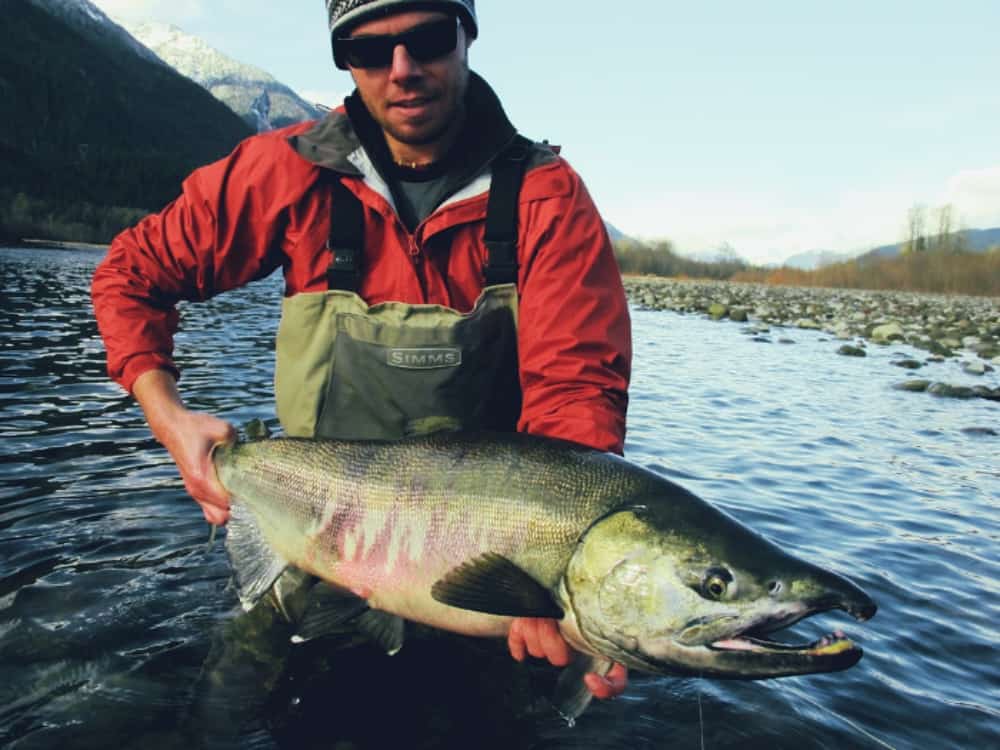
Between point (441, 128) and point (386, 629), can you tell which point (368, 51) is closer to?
point (441, 128)

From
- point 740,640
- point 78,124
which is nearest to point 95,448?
point 740,640

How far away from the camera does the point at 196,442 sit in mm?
2734

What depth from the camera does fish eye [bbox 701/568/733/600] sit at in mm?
1935

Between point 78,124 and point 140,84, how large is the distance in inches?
1920

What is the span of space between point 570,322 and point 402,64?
3.86 feet

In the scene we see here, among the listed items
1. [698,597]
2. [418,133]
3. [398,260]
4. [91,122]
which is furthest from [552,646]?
[91,122]

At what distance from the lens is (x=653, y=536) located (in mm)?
2033

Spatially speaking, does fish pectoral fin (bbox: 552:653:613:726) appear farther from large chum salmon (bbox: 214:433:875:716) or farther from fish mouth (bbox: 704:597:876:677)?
fish mouth (bbox: 704:597:876:677)

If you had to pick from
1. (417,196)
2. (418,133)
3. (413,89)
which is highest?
(413,89)

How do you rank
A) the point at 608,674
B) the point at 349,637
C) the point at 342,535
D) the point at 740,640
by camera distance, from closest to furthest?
1. the point at 740,640
2. the point at 608,674
3. the point at 342,535
4. the point at 349,637

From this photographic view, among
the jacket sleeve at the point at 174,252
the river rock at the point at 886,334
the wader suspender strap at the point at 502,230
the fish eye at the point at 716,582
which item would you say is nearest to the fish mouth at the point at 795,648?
the fish eye at the point at 716,582

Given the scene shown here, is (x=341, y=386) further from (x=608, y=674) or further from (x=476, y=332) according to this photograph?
(x=608, y=674)

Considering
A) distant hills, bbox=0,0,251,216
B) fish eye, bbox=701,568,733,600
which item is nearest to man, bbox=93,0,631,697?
fish eye, bbox=701,568,733,600

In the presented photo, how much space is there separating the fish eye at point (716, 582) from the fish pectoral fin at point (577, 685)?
0.42m
